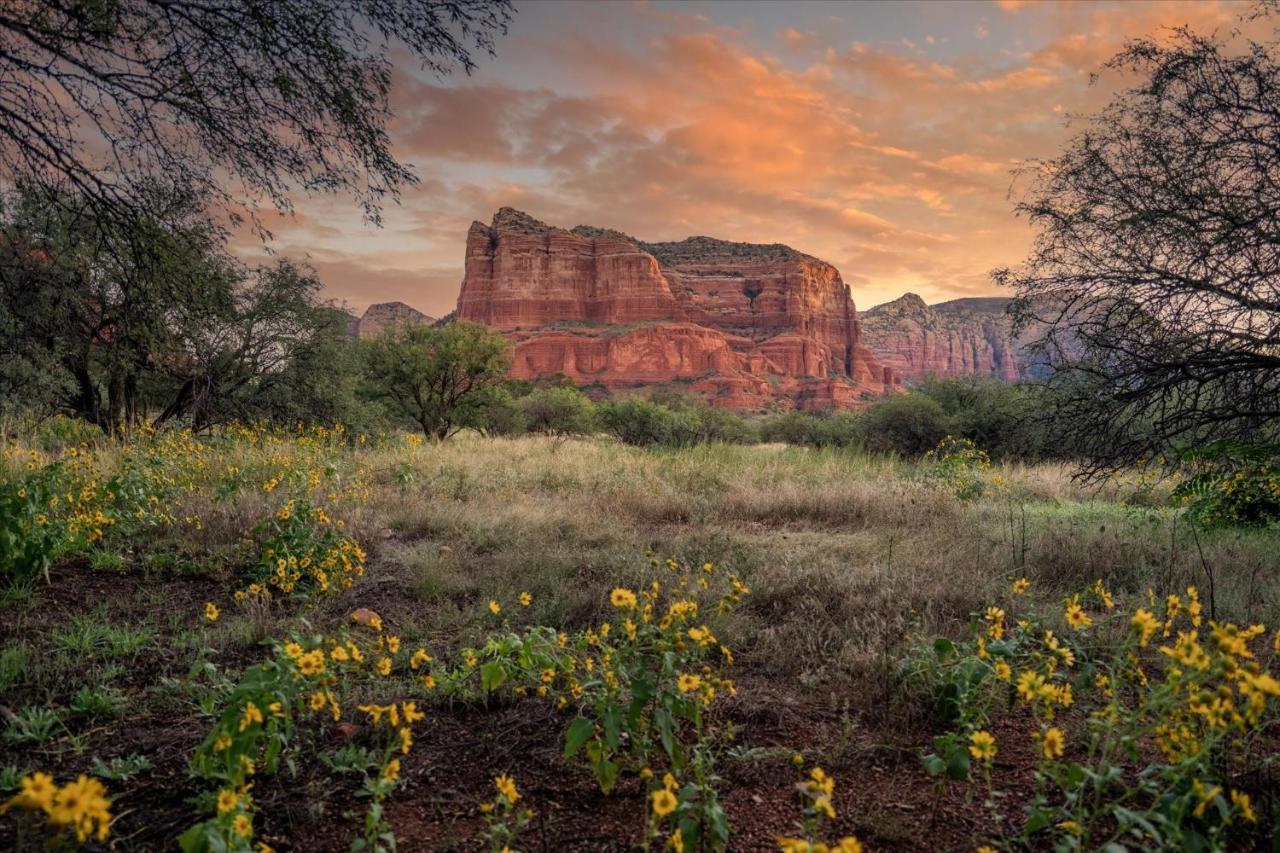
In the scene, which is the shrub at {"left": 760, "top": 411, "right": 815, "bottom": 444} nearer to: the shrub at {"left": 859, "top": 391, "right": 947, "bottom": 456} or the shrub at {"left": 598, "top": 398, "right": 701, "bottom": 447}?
the shrub at {"left": 598, "top": 398, "right": 701, "bottom": 447}

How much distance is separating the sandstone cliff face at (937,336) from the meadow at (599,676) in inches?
6593

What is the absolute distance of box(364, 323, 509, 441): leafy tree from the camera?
71.4 feet

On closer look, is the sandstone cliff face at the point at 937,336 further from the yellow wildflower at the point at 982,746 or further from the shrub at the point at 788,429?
the yellow wildflower at the point at 982,746

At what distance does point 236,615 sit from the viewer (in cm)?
400

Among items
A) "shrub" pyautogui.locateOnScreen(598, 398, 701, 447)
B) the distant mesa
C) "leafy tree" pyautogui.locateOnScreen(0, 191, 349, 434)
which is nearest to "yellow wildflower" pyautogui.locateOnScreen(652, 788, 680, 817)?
"leafy tree" pyautogui.locateOnScreen(0, 191, 349, 434)

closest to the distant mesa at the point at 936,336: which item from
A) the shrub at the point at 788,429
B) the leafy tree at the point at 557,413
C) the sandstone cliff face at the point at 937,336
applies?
the sandstone cliff face at the point at 937,336

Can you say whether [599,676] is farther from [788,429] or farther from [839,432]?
[788,429]

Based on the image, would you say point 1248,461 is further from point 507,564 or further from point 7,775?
point 7,775

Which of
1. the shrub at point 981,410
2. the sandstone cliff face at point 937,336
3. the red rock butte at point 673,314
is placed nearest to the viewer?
the shrub at point 981,410

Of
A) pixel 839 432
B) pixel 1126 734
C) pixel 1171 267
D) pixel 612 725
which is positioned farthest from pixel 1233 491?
pixel 839 432

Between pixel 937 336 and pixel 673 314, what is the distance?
94034 mm

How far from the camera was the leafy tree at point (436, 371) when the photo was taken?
21766 mm

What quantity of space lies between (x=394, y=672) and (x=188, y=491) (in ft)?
14.7

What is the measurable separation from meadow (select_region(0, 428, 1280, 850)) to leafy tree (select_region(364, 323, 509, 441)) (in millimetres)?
15012
